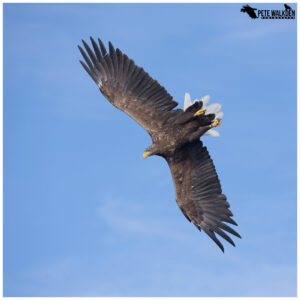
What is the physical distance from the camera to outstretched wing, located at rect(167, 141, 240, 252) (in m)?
10.8

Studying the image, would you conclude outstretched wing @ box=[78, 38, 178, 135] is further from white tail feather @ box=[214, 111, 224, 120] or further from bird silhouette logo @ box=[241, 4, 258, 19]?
bird silhouette logo @ box=[241, 4, 258, 19]

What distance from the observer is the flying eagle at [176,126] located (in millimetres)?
10531

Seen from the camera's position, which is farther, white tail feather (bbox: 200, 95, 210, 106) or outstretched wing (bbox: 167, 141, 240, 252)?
outstretched wing (bbox: 167, 141, 240, 252)

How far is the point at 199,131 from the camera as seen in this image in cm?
1052

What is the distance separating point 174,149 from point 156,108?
3.04ft

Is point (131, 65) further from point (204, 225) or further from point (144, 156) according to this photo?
point (204, 225)

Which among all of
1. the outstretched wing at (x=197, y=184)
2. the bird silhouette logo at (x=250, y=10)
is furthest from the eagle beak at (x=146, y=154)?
the bird silhouette logo at (x=250, y=10)

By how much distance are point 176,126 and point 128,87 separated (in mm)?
1350

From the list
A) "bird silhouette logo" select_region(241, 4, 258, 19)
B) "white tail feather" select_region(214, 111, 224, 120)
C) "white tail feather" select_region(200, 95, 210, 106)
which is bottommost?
"white tail feather" select_region(214, 111, 224, 120)

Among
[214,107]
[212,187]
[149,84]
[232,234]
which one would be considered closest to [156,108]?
[149,84]

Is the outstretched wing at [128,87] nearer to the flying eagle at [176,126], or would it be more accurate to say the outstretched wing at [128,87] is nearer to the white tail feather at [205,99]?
the flying eagle at [176,126]

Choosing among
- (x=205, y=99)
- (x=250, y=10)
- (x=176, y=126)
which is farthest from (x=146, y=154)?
(x=250, y=10)

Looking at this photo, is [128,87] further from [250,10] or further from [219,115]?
[250,10]

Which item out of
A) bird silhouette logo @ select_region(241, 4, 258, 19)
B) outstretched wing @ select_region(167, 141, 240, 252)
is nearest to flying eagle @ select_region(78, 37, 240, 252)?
outstretched wing @ select_region(167, 141, 240, 252)
